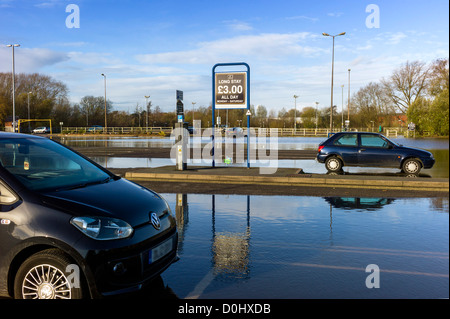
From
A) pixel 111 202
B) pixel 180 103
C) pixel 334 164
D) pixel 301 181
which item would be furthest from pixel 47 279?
pixel 334 164

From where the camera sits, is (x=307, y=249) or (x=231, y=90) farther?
(x=231, y=90)

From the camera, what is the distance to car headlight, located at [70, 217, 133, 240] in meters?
3.37

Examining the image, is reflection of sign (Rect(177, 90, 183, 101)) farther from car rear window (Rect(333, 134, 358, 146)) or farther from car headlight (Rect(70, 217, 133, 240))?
car headlight (Rect(70, 217, 133, 240))

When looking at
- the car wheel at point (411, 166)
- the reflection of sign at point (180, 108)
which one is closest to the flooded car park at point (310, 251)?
the car wheel at point (411, 166)

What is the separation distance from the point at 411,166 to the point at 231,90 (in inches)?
274

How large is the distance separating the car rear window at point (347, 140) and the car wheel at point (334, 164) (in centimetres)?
62

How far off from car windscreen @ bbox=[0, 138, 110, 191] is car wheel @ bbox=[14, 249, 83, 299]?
72 cm

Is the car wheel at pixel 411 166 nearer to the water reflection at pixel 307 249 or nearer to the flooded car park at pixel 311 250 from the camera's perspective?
the flooded car park at pixel 311 250

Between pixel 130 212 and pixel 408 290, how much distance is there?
9.36ft

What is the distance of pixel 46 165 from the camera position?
4.78 m

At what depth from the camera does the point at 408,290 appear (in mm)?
4074

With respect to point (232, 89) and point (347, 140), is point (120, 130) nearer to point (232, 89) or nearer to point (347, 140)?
point (232, 89)
